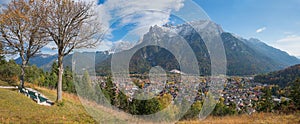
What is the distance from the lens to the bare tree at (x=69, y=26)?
15697 millimetres

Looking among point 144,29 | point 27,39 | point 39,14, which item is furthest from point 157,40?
point 27,39

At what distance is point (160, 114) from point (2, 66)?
34492 mm

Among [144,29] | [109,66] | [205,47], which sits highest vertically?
[144,29]

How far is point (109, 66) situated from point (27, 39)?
17.6 metres

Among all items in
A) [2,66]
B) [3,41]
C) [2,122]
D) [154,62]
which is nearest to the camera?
[2,122]

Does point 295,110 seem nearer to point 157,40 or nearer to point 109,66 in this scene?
point 157,40

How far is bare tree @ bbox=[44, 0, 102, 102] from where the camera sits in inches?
618

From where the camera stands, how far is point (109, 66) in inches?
328

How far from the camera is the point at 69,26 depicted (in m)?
16.6

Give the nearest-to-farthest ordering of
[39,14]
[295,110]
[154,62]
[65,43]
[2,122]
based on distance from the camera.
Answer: [2,122], [154,62], [295,110], [39,14], [65,43]

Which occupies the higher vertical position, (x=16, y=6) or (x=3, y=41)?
(x=16, y=6)

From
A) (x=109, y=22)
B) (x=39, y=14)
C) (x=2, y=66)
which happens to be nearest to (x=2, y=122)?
(x=109, y=22)

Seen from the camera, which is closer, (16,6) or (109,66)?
(109,66)

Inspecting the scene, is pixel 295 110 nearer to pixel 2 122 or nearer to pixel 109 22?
pixel 109 22
